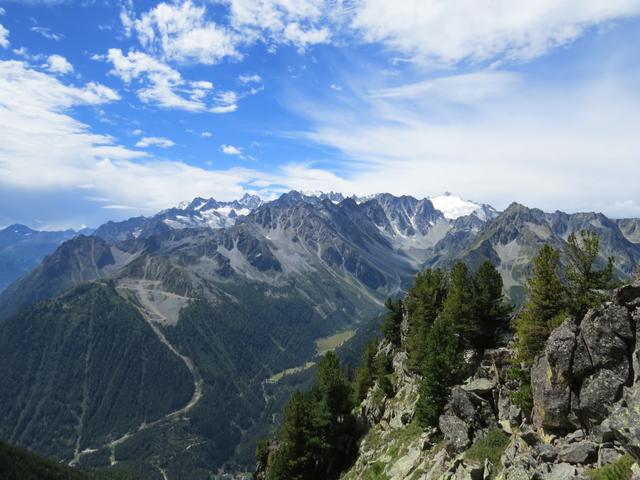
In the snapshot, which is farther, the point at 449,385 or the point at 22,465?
the point at 22,465

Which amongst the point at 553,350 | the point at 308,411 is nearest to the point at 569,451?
the point at 553,350

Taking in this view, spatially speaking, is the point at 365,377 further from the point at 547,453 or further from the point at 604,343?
the point at 547,453

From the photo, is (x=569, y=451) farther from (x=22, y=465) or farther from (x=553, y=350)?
(x=22, y=465)

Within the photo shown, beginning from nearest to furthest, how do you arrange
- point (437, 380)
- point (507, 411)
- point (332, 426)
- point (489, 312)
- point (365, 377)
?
point (507, 411) → point (437, 380) → point (489, 312) → point (332, 426) → point (365, 377)

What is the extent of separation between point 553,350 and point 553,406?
3.99 meters

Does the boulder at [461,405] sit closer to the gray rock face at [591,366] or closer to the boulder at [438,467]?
the boulder at [438,467]

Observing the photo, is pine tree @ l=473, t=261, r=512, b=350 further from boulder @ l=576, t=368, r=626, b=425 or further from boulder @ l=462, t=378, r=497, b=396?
boulder @ l=576, t=368, r=626, b=425

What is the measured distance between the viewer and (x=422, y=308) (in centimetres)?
7462

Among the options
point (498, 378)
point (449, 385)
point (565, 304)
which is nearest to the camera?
point (565, 304)

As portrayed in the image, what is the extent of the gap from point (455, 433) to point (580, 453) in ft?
52.8

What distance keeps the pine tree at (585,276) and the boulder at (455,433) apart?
564 inches

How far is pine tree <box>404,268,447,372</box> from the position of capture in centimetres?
6550

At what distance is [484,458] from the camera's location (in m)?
36.7

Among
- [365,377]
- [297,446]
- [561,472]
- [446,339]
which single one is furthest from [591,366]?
[365,377]
